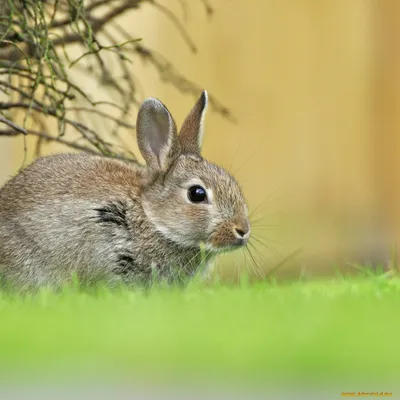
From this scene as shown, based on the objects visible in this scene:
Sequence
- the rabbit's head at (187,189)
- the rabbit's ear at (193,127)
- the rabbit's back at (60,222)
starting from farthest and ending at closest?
the rabbit's ear at (193,127)
the rabbit's head at (187,189)
the rabbit's back at (60,222)

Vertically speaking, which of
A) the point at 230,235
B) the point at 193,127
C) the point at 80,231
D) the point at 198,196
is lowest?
the point at 80,231

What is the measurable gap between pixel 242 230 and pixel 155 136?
2.27 feet

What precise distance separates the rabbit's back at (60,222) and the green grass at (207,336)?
23.3 inches

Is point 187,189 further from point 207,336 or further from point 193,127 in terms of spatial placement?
point 207,336

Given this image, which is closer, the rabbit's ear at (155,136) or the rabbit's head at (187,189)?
the rabbit's head at (187,189)

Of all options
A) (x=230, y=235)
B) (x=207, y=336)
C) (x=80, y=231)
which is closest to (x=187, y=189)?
(x=230, y=235)

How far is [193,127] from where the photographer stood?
4.65 m

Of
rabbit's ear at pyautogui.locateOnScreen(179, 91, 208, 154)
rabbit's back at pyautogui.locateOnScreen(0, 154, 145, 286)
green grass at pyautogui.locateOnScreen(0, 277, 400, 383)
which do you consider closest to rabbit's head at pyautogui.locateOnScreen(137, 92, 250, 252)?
rabbit's ear at pyautogui.locateOnScreen(179, 91, 208, 154)

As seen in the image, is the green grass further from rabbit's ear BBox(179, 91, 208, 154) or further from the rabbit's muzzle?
rabbit's ear BBox(179, 91, 208, 154)

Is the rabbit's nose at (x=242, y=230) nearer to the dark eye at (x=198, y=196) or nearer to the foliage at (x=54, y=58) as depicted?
the dark eye at (x=198, y=196)

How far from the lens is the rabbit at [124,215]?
421cm

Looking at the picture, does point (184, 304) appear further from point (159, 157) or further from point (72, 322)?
point (159, 157)

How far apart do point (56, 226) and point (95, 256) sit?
0.24 metres

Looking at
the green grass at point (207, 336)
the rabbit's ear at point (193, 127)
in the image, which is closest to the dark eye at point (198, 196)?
the rabbit's ear at point (193, 127)
